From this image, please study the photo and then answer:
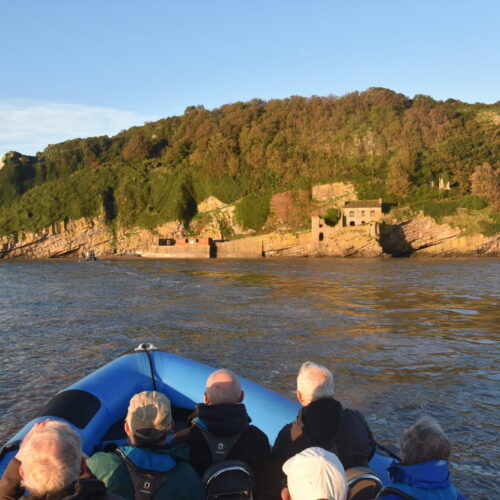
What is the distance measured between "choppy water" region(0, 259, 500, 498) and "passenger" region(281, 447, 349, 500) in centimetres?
380

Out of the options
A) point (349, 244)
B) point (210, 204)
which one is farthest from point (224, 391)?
point (210, 204)

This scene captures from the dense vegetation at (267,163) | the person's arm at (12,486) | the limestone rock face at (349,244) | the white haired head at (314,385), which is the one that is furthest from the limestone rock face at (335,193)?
the person's arm at (12,486)

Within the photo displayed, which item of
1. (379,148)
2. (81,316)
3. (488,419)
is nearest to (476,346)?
(488,419)

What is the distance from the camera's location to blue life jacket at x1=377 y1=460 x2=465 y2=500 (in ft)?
9.58

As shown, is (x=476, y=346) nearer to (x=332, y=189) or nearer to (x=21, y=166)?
(x=332, y=189)

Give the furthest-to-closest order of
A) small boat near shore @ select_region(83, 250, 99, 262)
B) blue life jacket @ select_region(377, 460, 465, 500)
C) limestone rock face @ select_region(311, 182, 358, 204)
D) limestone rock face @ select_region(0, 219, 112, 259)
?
limestone rock face @ select_region(0, 219, 112, 259) → limestone rock face @ select_region(311, 182, 358, 204) → small boat near shore @ select_region(83, 250, 99, 262) → blue life jacket @ select_region(377, 460, 465, 500)

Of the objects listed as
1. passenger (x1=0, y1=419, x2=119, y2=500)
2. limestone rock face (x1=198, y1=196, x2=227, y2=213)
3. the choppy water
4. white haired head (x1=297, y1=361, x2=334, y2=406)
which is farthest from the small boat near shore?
passenger (x1=0, y1=419, x2=119, y2=500)

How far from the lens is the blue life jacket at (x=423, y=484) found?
2920mm

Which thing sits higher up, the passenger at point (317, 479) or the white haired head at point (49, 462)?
the white haired head at point (49, 462)

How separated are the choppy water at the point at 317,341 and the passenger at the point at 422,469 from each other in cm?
309

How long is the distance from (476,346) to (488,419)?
5.28m

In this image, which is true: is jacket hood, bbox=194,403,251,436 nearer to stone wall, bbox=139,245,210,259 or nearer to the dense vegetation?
the dense vegetation

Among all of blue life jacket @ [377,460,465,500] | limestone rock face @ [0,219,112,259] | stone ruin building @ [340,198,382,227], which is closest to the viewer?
blue life jacket @ [377,460,465,500]

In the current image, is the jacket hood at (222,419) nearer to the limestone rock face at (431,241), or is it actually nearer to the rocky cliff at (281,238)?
the rocky cliff at (281,238)
